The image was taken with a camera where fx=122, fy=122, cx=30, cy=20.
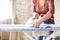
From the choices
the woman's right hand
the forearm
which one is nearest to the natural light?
the woman's right hand

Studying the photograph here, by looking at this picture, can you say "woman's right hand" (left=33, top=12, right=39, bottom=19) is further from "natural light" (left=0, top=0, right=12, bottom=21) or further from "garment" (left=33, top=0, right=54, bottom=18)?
"natural light" (left=0, top=0, right=12, bottom=21)

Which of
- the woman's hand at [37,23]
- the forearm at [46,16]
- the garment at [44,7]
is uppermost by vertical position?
the garment at [44,7]

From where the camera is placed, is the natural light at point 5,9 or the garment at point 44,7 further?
the garment at point 44,7

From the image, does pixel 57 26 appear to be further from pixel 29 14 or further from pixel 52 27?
pixel 29 14

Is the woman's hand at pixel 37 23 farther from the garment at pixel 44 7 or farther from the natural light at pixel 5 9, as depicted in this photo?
the natural light at pixel 5 9

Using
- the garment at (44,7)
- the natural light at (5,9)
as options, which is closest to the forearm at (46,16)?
the garment at (44,7)

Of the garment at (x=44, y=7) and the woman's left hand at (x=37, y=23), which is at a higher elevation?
the garment at (x=44, y=7)

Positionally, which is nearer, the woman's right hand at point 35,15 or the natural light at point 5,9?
the natural light at point 5,9

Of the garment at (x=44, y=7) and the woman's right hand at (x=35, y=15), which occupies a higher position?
the garment at (x=44, y=7)

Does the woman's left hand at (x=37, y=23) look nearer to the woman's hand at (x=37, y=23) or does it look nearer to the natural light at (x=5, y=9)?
the woman's hand at (x=37, y=23)

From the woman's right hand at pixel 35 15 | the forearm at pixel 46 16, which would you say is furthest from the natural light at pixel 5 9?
the forearm at pixel 46 16

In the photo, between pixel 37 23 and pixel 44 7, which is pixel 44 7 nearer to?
pixel 44 7

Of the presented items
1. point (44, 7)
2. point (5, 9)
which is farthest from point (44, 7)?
point (5, 9)

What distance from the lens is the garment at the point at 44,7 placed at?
5.35ft
